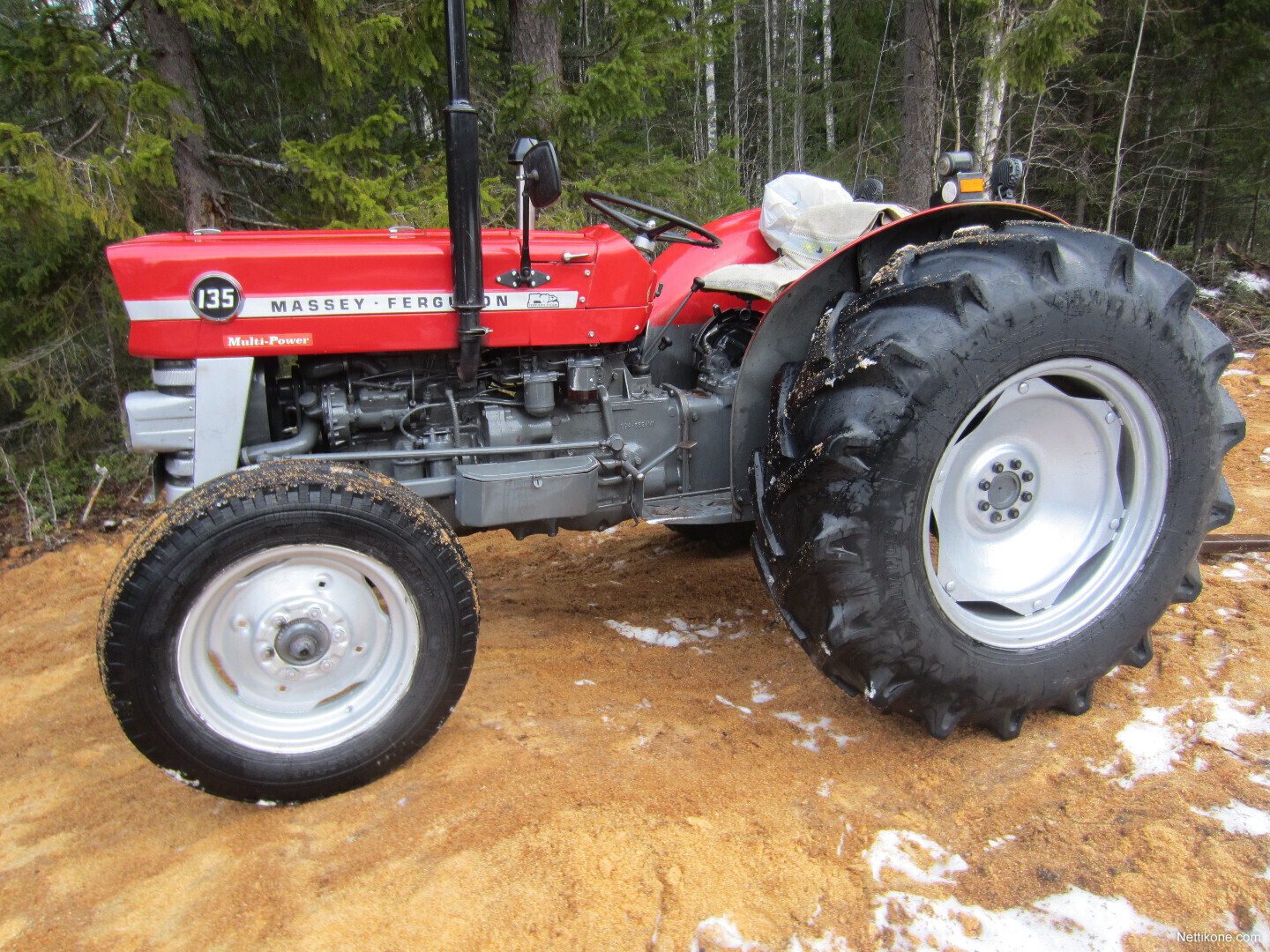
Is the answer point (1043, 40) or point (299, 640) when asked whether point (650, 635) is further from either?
point (1043, 40)

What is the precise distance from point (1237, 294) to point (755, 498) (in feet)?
23.9

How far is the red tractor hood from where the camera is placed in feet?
7.02

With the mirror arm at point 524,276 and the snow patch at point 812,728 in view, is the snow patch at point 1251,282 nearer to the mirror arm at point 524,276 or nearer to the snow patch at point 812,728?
the snow patch at point 812,728

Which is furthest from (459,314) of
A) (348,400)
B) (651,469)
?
(651,469)

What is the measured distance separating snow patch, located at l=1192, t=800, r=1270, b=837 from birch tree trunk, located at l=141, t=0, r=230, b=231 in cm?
566

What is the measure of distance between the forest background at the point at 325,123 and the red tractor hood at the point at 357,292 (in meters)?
2.72

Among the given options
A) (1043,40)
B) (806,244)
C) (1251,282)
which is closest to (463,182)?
(806,244)

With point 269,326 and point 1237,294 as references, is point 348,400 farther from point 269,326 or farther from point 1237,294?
point 1237,294

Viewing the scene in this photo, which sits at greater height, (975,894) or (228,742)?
(228,742)

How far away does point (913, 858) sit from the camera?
5.77ft

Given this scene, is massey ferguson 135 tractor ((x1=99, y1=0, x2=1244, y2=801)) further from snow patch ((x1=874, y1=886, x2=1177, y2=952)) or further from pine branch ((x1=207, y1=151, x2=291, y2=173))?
pine branch ((x1=207, y1=151, x2=291, y2=173))

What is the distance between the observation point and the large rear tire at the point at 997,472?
192 centimetres

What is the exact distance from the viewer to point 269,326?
223 cm

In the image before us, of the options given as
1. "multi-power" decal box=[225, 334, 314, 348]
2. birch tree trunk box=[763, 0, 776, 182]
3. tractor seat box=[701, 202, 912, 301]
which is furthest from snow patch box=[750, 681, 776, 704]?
birch tree trunk box=[763, 0, 776, 182]
